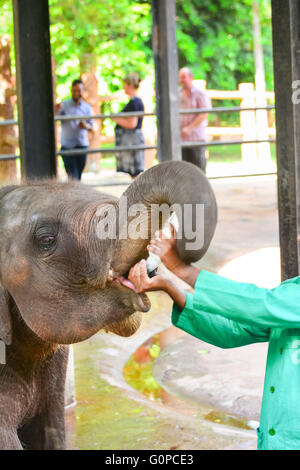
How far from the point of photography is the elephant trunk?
7.53 feet

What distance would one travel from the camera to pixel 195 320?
8.27 ft

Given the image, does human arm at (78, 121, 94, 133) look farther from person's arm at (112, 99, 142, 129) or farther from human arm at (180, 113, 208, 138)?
human arm at (180, 113, 208, 138)

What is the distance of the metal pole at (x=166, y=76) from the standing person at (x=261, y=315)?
406 cm

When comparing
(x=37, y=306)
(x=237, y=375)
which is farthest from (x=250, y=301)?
(x=237, y=375)

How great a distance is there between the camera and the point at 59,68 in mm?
22188

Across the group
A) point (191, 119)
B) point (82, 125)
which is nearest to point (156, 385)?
point (191, 119)

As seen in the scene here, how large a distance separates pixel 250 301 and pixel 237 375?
358 cm

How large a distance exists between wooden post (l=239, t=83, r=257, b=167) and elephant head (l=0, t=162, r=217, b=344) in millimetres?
14124

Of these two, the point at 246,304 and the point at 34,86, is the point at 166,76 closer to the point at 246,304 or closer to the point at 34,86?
the point at 34,86

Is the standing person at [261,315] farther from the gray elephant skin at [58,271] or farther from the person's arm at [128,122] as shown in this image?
the person's arm at [128,122]

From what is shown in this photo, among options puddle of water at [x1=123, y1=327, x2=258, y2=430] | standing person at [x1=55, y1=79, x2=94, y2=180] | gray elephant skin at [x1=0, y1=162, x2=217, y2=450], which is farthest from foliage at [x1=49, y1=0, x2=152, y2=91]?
gray elephant skin at [x1=0, y1=162, x2=217, y2=450]

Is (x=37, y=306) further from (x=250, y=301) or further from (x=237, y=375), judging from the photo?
(x=237, y=375)

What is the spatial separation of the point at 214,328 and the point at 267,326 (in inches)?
10.0

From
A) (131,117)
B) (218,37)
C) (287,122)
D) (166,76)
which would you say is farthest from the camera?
(218,37)
